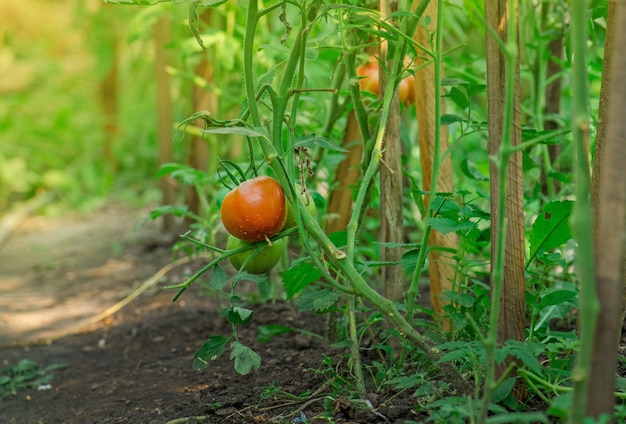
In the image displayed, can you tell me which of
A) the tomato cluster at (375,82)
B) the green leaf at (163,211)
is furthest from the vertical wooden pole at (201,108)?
the tomato cluster at (375,82)

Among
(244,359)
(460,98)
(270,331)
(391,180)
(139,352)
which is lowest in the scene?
(139,352)

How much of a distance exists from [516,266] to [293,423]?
54 centimetres

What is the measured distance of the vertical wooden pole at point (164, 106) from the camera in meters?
4.46

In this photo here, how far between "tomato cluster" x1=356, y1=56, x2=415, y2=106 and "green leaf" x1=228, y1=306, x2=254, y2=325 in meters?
0.85

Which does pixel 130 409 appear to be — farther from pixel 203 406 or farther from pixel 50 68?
pixel 50 68

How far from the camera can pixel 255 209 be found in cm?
145

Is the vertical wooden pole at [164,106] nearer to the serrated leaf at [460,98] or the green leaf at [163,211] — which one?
the green leaf at [163,211]

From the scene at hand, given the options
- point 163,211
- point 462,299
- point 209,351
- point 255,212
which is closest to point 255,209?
point 255,212

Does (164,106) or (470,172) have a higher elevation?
(164,106)

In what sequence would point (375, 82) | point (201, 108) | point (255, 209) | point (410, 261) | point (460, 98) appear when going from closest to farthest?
point (255, 209) → point (410, 261) → point (460, 98) → point (375, 82) → point (201, 108)

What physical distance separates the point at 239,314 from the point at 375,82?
0.94 m

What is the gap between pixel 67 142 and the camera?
331 inches

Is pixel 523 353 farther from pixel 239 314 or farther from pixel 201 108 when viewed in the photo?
pixel 201 108

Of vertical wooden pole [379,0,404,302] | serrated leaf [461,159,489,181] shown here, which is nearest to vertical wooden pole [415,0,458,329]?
serrated leaf [461,159,489,181]
